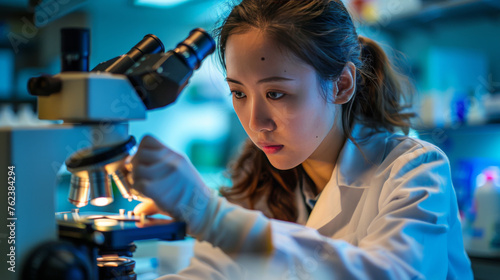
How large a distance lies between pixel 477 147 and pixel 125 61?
2.13 m

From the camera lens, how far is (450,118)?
226 cm

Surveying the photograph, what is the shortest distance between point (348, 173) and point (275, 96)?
0.33 metres

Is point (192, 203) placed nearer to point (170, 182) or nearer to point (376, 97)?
point (170, 182)

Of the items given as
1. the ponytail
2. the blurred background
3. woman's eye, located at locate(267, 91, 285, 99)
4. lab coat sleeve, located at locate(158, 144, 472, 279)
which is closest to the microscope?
lab coat sleeve, located at locate(158, 144, 472, 279)

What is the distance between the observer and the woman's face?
Answer: 86cm

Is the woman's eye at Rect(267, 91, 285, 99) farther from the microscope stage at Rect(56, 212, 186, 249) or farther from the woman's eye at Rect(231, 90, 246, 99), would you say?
the microscope stage at Rect(56, 212, 186, 249)

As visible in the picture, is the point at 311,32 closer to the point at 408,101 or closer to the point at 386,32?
the point at 408,101

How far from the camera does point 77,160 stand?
64cm

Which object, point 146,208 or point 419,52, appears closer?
point 146,208

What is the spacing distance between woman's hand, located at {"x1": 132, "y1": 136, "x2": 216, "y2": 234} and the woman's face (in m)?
0.27

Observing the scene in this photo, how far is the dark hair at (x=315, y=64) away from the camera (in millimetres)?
922

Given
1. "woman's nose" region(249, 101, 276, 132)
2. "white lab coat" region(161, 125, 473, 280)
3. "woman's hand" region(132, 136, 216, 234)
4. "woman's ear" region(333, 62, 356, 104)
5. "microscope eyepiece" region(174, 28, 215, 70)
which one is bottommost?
"white lab coat" region(161, 125, 473, 280)

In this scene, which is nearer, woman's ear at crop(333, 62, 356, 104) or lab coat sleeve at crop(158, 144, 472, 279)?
lab coat sleeve at crop(158, 144, 472, 279)

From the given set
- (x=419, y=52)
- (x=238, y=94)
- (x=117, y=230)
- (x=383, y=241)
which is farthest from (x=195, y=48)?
(x=419, y=52)
